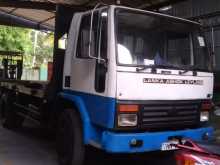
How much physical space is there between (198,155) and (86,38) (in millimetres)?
2850

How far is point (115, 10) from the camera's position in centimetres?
573

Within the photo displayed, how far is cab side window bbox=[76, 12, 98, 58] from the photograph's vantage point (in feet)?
19.1

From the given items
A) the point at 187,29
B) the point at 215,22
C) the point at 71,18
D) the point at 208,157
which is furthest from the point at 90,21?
the point at 215,22

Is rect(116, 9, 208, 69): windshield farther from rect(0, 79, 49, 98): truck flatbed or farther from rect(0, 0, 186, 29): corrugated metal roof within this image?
rect(0, 79, 49, 98): truck flatbed

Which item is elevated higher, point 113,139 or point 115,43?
point 115,43

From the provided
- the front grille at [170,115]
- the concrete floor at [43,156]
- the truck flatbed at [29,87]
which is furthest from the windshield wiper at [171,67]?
the truck flatbed at [29,87]

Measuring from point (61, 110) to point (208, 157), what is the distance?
3.49m

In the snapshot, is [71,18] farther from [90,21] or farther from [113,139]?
[113,139]

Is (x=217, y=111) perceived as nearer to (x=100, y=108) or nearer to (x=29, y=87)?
(x=29, y=87)

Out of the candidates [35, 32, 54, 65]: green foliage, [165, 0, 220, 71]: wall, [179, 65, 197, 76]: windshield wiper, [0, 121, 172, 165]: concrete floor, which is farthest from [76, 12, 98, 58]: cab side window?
[35, 32, 54, 65]: green foliage

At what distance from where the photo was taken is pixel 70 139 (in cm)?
632

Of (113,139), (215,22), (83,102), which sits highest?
(215,22)

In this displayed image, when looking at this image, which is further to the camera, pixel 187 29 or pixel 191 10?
pixel 191 10

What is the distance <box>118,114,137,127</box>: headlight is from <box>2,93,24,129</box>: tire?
5046 millimetres
